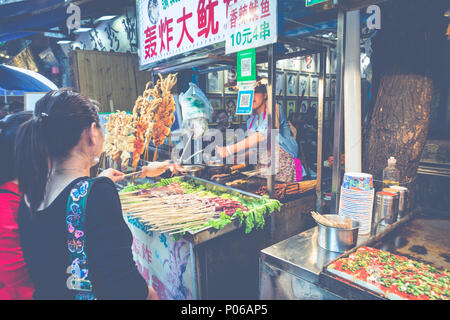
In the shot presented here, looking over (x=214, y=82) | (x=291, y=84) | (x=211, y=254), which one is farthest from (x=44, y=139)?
(x=291, y=84)

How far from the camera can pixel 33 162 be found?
4.65ft

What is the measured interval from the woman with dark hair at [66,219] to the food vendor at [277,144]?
8.43 ft

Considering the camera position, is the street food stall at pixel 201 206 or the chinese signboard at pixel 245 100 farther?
the chinese signboard at pixel 245 100

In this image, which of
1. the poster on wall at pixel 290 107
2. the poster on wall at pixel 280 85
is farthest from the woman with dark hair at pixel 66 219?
the poster on wall at pixel 290 107

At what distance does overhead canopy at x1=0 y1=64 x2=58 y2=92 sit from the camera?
5832 mm

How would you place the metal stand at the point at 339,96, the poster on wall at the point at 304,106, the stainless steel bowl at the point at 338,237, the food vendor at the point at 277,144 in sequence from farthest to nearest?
the poster on wall at the point at 304,106
the food vendor at the point at 277,144
the metal stand at the point at 339,96
the stainless steel bowl at the point at 338,237

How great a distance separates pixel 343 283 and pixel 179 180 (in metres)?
2.86

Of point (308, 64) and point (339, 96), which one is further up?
point (308, 64)

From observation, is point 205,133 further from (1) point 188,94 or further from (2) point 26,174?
(2) point 26,174

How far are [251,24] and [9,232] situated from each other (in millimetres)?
2730

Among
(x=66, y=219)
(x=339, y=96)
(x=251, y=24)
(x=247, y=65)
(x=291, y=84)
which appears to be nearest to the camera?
(x=66, y=219)

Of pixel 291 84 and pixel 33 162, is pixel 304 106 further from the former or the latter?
pixel 33 162

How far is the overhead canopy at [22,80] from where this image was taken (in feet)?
19.1

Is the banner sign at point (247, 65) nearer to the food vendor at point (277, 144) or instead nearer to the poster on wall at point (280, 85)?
the food vendor at point (277, 144)
